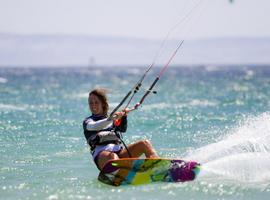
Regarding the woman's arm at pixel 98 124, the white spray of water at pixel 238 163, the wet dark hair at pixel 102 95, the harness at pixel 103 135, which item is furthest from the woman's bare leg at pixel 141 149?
the white spray of water at pixel 238 163

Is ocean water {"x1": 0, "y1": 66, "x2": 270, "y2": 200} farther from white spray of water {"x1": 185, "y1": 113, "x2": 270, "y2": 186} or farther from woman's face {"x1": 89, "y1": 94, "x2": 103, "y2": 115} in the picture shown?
woman's face {"x1": 89, "y1": 94, "x2": 103, "y2": 115}

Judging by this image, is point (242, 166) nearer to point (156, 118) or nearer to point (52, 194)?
point (52, 194)

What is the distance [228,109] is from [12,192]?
15.2 meters

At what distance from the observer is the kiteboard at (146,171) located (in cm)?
882

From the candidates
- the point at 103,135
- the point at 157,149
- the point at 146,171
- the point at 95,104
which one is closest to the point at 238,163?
the point at 146,171

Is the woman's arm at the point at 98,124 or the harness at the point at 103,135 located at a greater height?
the woman's arm at the point at 98,124

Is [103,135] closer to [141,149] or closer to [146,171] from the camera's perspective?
[141,149]

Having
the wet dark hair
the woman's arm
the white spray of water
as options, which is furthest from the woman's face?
the white spray of water

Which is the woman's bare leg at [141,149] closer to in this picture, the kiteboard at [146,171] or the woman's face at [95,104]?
the kiteboard at [146,171]

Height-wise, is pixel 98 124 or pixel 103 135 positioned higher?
pixel 98 124

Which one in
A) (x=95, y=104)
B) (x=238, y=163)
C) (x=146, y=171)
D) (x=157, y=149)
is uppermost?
(x=95, y=104)

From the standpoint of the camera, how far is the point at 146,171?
8.84m


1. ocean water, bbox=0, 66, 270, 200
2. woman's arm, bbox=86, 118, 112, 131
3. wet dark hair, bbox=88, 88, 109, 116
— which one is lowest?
ocean water, bbox=0, 66, 270, 200

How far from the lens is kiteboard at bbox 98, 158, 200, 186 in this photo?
28.9 ft
